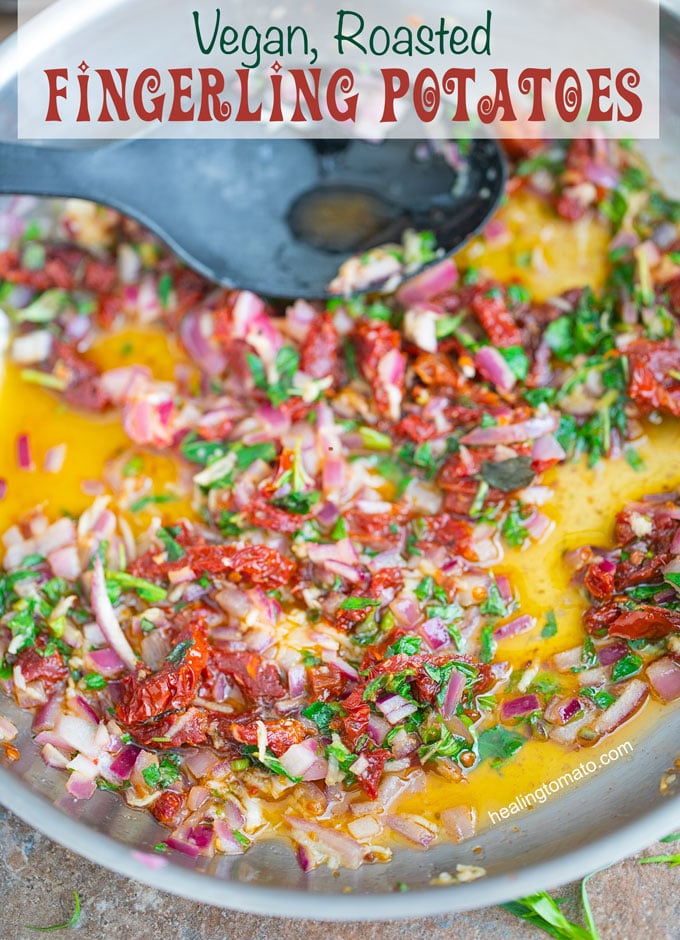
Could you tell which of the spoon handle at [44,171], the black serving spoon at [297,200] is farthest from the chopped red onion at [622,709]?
the spoon handle at [44,171]

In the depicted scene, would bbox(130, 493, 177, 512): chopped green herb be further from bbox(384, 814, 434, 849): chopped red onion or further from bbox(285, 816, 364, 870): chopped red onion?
bbox(384, 814, 434, 849): chopped red onion

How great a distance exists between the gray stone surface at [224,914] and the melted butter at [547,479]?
300mm

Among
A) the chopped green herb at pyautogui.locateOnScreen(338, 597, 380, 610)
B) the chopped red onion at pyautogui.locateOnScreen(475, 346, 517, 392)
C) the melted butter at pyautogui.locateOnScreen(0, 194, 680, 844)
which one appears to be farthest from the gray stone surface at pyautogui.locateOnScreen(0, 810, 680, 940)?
the chopped red onion at pyautogui.locateOnScreen(475, 346, 517, 392)

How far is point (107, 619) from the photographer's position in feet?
8.84

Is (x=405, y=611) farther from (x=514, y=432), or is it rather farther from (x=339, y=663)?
(x=514, y=432)

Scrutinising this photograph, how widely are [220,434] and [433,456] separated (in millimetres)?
716

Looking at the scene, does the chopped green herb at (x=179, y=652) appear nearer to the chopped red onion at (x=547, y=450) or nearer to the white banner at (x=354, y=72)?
the chopped red onion at (x=547, y=450)

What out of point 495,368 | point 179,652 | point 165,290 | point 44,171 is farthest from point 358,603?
point 44,171

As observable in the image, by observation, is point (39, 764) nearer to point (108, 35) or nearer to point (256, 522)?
point (256, 522)

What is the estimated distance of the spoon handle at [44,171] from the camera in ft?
8.88

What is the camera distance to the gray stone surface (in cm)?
248

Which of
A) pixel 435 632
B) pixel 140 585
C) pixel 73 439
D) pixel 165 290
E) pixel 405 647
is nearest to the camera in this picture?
pixel 405 647

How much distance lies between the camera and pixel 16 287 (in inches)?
128

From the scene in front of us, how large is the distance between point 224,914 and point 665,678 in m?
1.44
